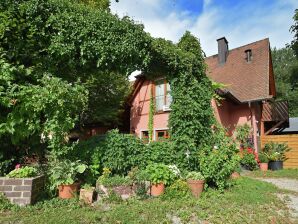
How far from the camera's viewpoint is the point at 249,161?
1257 centimetres

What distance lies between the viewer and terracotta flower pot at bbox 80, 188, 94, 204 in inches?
217

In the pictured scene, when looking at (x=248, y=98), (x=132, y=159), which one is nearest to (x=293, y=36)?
(x=248, y=98)

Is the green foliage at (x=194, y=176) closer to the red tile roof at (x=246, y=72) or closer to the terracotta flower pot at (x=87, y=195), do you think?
the terracotta flower pot at (x=87, y=195)

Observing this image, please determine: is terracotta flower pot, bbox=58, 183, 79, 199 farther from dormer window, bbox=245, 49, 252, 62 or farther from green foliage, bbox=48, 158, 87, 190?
dormer window, bbox=245, 49, 252, 62

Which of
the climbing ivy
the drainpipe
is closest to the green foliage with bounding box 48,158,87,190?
the climbing ivy

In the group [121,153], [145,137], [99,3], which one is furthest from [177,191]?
[99,3]

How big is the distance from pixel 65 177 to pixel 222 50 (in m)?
15.7

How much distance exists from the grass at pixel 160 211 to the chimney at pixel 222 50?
45.1 ft

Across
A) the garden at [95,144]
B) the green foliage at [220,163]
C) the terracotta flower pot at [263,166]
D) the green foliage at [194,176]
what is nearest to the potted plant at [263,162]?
the terracotta flower pot at [263,166]

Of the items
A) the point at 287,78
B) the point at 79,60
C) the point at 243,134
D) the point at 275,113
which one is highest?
the point at 287,78

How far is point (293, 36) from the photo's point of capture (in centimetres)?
2323

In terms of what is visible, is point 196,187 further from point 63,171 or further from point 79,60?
point 79,60

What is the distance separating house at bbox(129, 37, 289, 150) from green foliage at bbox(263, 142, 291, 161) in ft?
2.44

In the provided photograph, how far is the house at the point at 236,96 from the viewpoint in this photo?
1385 cm
